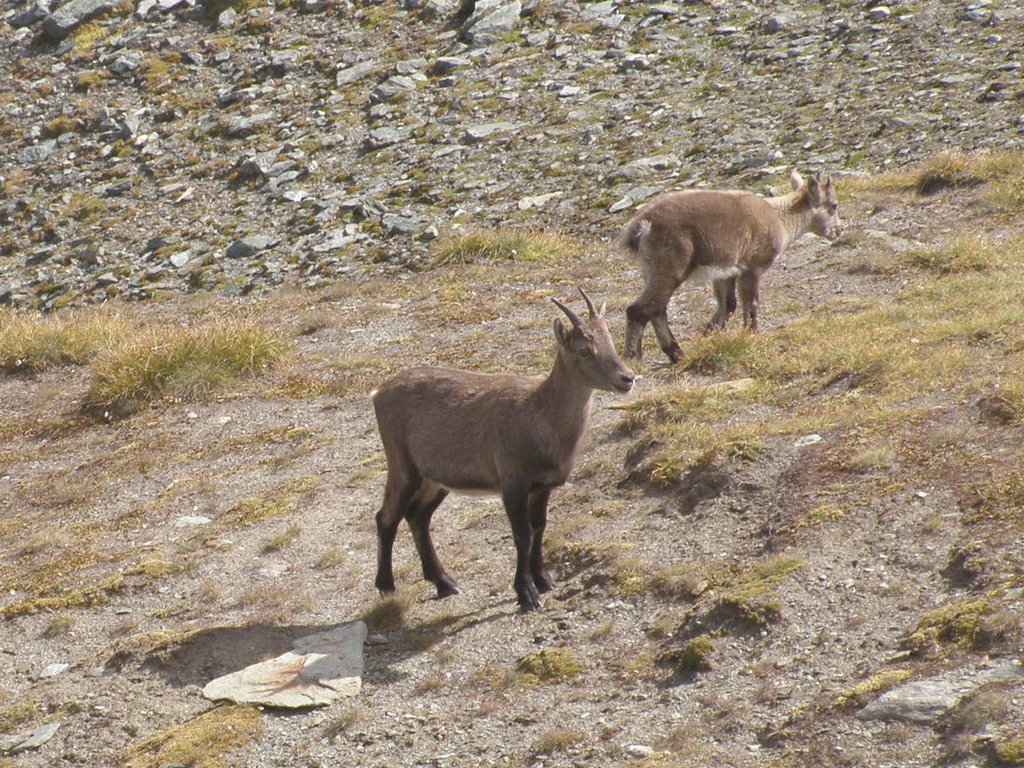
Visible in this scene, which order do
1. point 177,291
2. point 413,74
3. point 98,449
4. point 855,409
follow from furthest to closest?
point 413,74
point 177,291
point 98,449
point 855,409

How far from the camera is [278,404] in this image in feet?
57.6

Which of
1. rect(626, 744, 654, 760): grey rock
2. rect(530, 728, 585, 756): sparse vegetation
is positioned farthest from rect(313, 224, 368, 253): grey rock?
rect(626, 744, 654, 760): grey rock

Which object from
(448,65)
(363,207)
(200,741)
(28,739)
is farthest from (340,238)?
(200,741)

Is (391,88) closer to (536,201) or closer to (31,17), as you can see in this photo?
(536,201)

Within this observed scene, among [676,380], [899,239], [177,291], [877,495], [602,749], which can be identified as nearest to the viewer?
[602,749]

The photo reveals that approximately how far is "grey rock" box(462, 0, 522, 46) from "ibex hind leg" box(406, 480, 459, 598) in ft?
77.9

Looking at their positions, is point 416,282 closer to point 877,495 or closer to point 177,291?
point 177,291

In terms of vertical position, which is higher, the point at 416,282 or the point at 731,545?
the point at 731,545

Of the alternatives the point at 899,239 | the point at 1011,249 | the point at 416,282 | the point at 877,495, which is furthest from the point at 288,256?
the point at 877,495

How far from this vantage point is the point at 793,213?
1869 centimetres

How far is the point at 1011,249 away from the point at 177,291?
48.6 ft

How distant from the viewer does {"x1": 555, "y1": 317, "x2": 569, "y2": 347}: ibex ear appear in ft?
35.6

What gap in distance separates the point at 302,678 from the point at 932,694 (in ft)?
15.1

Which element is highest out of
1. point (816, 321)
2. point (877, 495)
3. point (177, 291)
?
point (877, 495)
